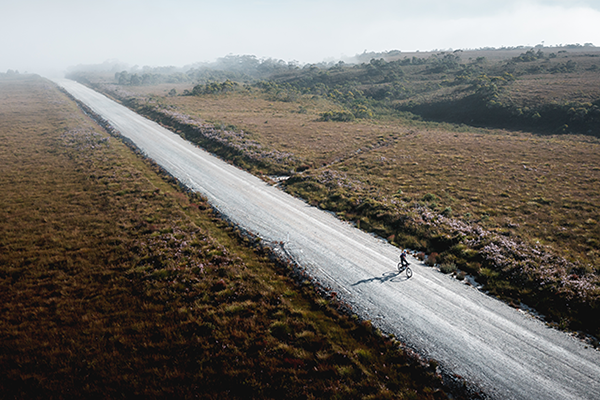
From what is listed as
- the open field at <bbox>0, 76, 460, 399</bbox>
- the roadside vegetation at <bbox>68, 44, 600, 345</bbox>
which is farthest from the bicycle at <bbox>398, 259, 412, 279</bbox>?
the open field at <bbox>0, 76, 460, 399</bbox>

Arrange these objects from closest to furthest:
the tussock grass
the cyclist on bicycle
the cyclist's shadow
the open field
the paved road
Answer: the open field
the paved road
the tussock grass
the cyclist's shadow
the cyclist on bicycle

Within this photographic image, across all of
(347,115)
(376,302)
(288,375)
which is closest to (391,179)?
(376,302)

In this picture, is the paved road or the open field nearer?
the open field

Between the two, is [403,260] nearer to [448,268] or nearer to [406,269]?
[406,269]

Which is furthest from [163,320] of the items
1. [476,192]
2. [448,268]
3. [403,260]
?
[476,192]

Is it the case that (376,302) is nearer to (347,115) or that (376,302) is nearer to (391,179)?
(391,179)

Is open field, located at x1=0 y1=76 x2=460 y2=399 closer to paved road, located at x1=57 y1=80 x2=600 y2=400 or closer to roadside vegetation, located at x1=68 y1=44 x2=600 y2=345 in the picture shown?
paved road, located at x1=57 y1=80 x2=600 y2=400

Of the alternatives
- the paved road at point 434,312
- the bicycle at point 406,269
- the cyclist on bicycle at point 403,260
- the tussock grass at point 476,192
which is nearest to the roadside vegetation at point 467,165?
the tussock grass at point 476,192
